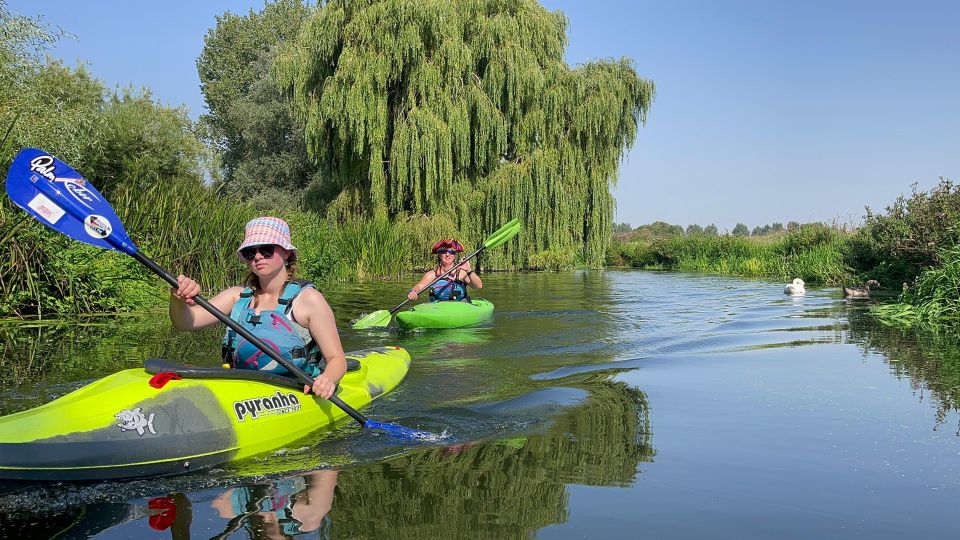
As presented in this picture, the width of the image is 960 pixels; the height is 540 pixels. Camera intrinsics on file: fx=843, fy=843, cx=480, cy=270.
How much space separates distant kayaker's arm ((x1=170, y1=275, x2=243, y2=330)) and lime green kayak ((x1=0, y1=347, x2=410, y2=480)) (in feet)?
1.08

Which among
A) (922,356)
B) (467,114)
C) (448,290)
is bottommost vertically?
(922,356)

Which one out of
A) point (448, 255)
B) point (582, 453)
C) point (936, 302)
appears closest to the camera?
point (582, 453)

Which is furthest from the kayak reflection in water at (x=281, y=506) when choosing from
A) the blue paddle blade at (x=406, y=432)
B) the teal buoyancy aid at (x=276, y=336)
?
the teal buoyancy aid at (x=276, y=336)

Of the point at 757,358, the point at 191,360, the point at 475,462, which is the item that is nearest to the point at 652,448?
the point at 475,462

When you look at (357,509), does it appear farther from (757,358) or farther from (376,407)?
(757,358)

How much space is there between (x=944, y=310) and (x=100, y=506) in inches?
362

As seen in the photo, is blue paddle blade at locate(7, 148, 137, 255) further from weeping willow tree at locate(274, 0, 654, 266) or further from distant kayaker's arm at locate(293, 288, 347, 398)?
weeping willow tree at locate(274, 0, 654, 266)

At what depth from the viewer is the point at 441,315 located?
362 inches

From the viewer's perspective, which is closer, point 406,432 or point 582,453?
point 582,453

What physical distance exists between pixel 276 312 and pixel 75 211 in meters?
1.21

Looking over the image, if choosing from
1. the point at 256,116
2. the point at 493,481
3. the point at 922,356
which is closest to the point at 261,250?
the point at 493,481

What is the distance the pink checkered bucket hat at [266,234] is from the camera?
414 centimetres

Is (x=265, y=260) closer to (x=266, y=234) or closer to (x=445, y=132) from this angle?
(x=266, y=234)

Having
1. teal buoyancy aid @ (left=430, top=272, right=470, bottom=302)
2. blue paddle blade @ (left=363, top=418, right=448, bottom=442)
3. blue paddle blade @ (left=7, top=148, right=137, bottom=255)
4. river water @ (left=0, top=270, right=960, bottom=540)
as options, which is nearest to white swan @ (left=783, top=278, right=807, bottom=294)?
river water @ (left=0, top=270, right=960, bottom=540)
